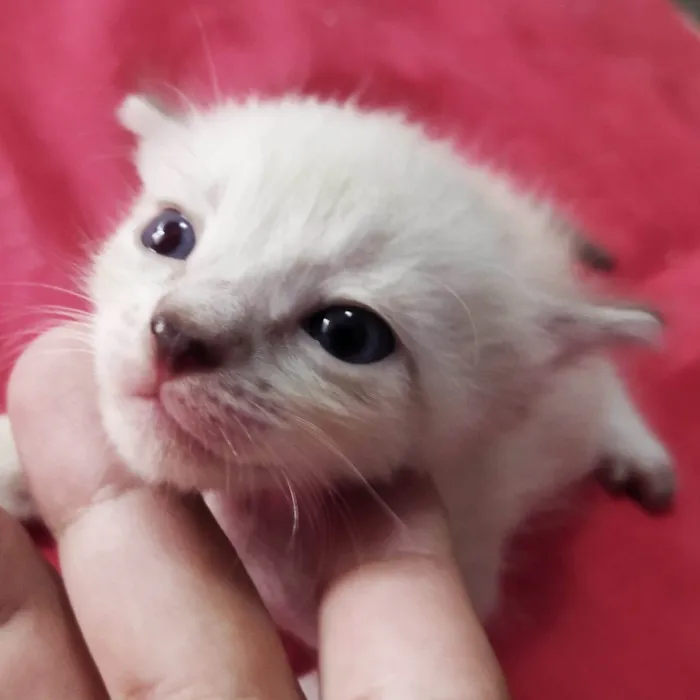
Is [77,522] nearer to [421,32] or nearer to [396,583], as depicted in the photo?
[396,583]

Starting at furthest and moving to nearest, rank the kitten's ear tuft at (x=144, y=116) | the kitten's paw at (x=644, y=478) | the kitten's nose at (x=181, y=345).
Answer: the kitten's paw at (x=644, y=478) → the kitten's ear tuft at (x=144, y=116) → the kitten's nose at (x=181, y=345)

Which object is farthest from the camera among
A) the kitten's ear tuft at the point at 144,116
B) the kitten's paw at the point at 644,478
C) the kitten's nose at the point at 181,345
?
the kitten's paw at the point at 644,478

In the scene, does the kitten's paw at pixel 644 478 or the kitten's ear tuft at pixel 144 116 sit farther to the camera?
the kitten's paw at pixel 644 478

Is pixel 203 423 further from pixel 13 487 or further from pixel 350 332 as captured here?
pixel 13 487

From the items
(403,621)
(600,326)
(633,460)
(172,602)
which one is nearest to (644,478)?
(633,460)

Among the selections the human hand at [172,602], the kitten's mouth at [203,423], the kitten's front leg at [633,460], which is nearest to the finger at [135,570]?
the human hand at [172,602]

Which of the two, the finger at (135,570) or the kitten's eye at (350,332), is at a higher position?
the kitten's eye at (350,332)

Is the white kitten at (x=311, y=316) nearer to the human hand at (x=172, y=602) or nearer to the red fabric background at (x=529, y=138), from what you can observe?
the human hand at (x=172, y=602)
